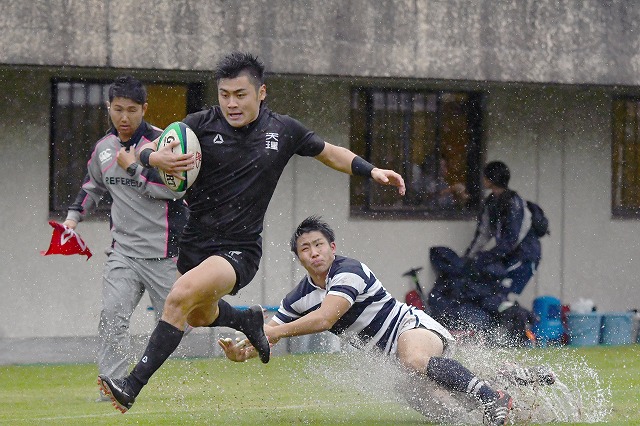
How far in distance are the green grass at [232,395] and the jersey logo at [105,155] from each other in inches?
73.7

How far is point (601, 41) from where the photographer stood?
1558 centimetres

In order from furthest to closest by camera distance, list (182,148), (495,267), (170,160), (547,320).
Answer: (547,320), (495,267), (182,148), (170,160)

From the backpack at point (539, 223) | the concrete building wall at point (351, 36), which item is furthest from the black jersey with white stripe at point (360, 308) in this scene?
the backpack at point (539, 223)

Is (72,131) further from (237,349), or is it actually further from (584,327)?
(237,349)

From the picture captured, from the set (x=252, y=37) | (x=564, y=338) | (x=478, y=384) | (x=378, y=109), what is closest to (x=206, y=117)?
(x=478, y=384)

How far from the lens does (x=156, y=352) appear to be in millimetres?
8195

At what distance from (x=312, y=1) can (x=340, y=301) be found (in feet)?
19.6

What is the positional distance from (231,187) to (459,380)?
1832mm

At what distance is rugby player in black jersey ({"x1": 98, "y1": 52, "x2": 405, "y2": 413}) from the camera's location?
8.35 m

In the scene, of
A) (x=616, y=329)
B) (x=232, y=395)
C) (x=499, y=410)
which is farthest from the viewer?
(x=616, y=329)

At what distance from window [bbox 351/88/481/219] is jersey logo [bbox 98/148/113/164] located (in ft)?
18.3

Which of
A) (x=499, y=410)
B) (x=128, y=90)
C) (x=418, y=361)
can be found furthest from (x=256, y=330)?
(x=128, y=90)

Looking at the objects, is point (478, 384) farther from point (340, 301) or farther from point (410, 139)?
point (410, 139)

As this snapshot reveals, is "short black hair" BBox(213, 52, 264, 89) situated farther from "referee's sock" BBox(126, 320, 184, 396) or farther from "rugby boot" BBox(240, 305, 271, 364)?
"referee's sock" BBox(126, 320, 184, 396)
